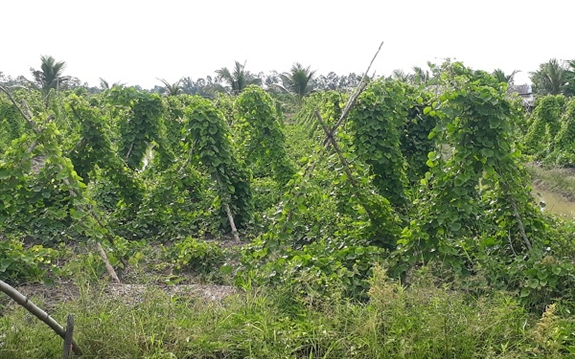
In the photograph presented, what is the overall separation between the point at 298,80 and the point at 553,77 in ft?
48.3

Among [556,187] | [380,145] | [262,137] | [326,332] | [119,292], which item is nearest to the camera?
[326,332]

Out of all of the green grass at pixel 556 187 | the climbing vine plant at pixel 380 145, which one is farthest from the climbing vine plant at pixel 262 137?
the green grass at pixel 556 187

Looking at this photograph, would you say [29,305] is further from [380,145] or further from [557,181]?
[557,181]

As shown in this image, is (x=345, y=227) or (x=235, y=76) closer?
(x=345, y=227)

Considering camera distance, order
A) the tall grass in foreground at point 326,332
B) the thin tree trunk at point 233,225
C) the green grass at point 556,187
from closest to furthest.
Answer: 1. the tall grass in foreground at point 326,332
2. the thin tree trunk at point 233,225
3. the green grass at point 556,187

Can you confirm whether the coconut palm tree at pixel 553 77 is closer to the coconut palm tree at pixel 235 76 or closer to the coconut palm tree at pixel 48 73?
the coconut palm tree at pixel 235 76

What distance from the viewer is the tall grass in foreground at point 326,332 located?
116 inches

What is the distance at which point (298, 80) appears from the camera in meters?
30.0

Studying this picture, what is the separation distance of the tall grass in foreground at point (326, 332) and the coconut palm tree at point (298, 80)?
89.9ft

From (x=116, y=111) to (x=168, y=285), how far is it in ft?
16.5

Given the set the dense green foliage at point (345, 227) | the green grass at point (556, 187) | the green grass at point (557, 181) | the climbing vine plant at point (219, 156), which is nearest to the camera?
the dense green foliage at point (345, 227)

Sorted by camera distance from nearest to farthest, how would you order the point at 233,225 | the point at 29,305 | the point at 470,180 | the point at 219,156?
1. the point at 29,305
2. the point at 470,180
3. the point at 233,225
4. the point at 219,156

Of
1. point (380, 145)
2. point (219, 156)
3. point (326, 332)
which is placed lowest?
point (326, 332)

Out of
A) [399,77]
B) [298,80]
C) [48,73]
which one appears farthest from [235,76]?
[399,77]
